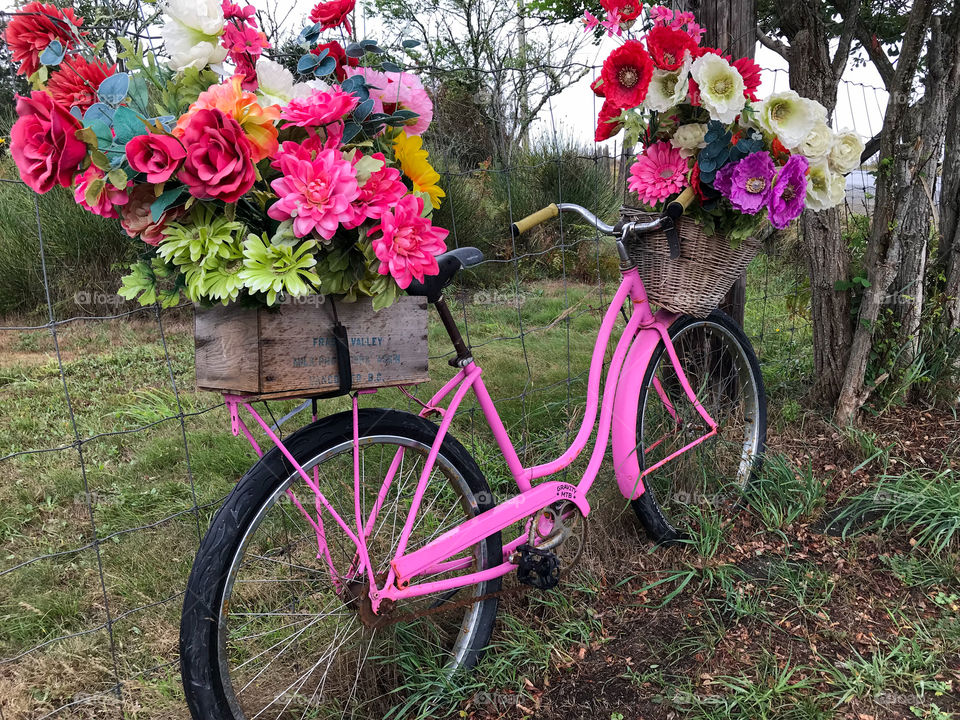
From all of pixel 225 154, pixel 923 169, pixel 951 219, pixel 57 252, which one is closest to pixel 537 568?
pixel 225 154

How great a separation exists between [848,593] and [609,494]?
78 centimetres

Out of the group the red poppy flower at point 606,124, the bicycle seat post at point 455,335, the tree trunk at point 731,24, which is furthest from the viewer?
the tree trunk at point 731,24

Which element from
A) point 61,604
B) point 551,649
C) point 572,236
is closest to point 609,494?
point 551,649

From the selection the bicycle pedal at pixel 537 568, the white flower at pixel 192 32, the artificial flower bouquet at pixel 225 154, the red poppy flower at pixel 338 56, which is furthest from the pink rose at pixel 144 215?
the bicycle pedal at pixel 537 568

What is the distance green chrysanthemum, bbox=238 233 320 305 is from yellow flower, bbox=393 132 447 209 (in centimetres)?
32

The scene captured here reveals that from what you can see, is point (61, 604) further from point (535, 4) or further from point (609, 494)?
point (535, 4)

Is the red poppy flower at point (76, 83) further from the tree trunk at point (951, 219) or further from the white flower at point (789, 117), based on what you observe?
the tree trunk at point (951, 219)

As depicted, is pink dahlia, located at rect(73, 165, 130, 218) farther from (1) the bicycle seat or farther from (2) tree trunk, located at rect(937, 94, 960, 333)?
(2) tree trunk, located at rect(937, 94, 960, 333)

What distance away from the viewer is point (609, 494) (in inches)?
96.8

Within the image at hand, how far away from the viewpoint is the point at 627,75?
2025 millimetres

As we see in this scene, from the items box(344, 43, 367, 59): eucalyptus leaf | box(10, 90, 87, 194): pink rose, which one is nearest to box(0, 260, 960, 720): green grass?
box(10, 90, 87, 194): pink rose

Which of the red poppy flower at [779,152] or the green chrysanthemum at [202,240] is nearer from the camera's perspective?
the green chrysanthemum at [202,240]

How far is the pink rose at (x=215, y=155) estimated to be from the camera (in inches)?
46.9

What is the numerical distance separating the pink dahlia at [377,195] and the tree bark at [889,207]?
2.39m
